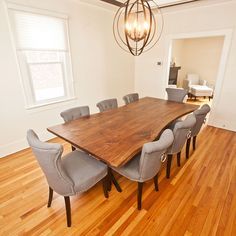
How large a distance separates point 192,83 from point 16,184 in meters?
7.06

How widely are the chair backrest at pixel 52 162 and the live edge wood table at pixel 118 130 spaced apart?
0.32 meters

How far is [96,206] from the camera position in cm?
182

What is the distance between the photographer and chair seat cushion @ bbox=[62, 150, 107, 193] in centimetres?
152

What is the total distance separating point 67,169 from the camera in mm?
1633

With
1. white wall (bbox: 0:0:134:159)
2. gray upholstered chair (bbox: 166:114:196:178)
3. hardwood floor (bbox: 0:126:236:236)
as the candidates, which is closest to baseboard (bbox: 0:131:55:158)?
white wall (bbox: 0:0:134:159)

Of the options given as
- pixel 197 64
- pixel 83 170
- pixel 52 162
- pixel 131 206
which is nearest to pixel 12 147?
pixel 83 170

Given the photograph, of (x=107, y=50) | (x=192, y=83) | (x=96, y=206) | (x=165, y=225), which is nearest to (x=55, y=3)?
(x=107, y=50)

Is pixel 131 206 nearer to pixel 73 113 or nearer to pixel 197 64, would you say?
pixel 73 113

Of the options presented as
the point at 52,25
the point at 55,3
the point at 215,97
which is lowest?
the point at 215,97

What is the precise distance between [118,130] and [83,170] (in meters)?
0.61

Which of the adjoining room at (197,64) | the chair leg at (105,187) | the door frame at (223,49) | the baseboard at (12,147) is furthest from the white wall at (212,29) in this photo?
the baseboard at (12,147)

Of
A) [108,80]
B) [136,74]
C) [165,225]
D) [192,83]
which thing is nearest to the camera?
[165,225]

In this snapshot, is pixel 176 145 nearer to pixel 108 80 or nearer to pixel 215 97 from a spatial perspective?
pixel 215 97

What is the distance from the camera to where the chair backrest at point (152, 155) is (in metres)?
1.42
